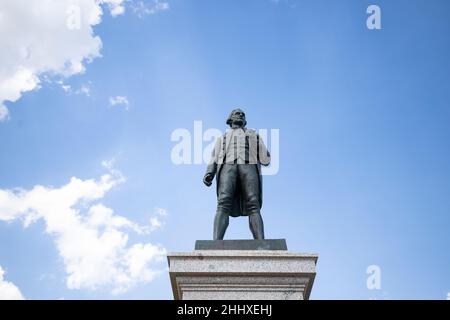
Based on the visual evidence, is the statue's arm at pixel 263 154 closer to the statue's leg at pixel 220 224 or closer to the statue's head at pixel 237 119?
the statue's head at pixel 237 119

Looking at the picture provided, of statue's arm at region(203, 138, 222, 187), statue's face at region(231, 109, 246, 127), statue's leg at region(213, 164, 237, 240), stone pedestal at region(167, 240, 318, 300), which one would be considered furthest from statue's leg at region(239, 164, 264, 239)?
stone pedestal at region(167, 240, 318, 300)

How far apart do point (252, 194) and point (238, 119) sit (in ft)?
4.53

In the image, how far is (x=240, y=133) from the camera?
9.05 metres

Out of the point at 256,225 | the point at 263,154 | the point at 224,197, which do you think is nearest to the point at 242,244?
the point at 256,225

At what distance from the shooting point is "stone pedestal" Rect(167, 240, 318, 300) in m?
7.07

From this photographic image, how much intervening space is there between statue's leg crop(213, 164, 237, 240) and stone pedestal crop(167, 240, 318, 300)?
89 centimetres

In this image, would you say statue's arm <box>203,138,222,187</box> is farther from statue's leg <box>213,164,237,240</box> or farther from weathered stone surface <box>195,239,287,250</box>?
weathered stone surface <box>195,239,287,250</box>

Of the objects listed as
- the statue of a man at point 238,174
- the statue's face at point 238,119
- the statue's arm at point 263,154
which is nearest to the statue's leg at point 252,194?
the statue of a man at point 238,174

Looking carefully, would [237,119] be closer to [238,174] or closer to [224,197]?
[238,174]

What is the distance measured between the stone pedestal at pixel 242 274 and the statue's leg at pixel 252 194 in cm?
96

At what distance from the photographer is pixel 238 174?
28.5 feet
